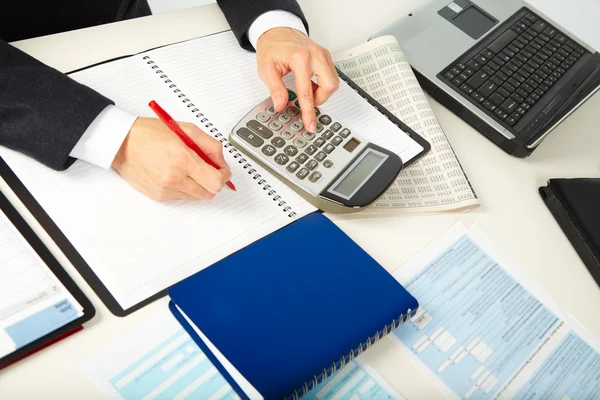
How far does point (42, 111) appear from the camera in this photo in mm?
524

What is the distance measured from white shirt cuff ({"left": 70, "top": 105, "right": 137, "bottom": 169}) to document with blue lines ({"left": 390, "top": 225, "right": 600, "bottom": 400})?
0.34m

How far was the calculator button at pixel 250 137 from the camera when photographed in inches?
22.8

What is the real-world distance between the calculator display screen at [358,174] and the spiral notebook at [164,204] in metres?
0.04

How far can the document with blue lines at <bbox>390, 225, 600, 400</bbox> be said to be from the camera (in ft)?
1.77

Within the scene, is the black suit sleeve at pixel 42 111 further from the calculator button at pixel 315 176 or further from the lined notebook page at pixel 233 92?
the calculator button at pixel 315 176

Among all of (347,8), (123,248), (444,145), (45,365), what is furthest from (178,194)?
(347,8)

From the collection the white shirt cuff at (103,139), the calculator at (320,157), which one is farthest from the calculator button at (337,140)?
the white shirt cuff at (103,139)

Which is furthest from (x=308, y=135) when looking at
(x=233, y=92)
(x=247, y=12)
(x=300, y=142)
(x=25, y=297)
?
(x=25, y=297)

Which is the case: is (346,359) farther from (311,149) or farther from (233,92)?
(233,92)

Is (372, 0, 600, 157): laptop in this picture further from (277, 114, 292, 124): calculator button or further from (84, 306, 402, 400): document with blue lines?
(84, 306, 402, 400): document with blue lines

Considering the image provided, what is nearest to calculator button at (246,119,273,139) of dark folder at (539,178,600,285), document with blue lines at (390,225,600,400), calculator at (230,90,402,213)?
calculator at (230,90,402,213)

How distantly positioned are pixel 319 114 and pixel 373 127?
8 centimetres

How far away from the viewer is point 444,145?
2.22ft

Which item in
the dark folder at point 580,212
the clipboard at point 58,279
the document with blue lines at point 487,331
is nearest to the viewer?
the clipboard at point 58,279
